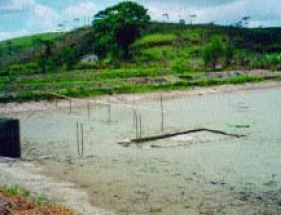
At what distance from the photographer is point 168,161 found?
25.6 meters

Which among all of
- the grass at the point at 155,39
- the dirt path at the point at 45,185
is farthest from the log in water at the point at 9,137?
the grass at the point at 155,39

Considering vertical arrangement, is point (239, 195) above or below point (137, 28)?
below

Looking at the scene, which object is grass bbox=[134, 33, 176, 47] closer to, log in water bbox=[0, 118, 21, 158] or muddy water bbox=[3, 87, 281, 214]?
muddy water bbox=[3, 87, 281, 214]

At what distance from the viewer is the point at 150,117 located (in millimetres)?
42906

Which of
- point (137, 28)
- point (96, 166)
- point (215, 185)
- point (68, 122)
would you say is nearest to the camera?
point (215, 185)

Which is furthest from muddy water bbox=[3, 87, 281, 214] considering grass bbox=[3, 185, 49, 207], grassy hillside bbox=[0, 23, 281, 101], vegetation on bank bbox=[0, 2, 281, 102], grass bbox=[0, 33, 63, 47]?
grass bbox=[0, 33, 63, 47]

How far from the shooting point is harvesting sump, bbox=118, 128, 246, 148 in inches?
1188

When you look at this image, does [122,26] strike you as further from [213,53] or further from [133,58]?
[213,53]

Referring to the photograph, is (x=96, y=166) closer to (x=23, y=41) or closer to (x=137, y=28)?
(x=137, y=28)

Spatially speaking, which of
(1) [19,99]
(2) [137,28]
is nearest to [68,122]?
(1) [19,99]

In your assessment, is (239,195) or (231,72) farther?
(231,72)

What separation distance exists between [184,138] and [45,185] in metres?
11.5

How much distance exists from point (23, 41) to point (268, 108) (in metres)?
138

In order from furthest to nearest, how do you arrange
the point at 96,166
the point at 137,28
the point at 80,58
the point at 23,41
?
the point at 23,41
the point at 80,58
the point at 137,28
the point at 96,166
